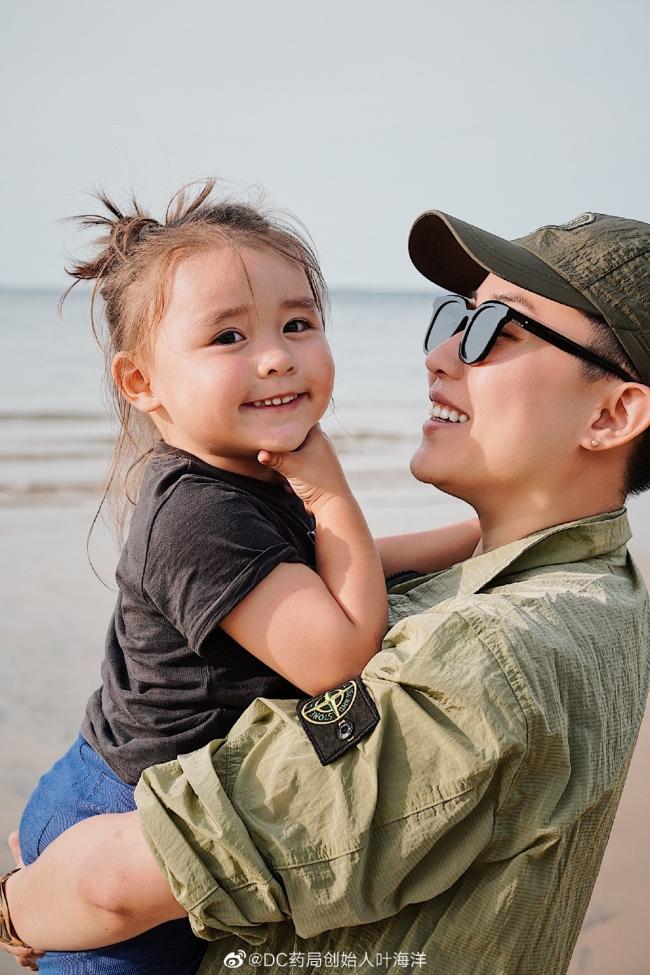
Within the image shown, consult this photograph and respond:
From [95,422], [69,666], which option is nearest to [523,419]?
[69,666]

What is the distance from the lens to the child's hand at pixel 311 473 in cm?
229

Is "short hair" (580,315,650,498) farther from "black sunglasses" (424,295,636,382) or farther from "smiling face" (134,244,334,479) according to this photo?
"smiling face" (134,244,334,479)

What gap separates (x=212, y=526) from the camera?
6.89 ft

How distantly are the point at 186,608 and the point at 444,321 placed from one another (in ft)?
3.82

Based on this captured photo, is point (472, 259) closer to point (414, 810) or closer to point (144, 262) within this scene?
point (144, 262)

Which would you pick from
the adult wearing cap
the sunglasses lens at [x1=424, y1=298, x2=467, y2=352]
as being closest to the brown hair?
the sunglasses lens at [x1=424, y1=298, x2=467, y2=352]

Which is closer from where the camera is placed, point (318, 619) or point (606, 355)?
point (318, 619)

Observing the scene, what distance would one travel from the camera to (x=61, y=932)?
205cm

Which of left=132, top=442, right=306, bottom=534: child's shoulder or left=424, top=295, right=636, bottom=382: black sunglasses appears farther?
left=424, top=295, right=636, bottom=382: black sunglasses

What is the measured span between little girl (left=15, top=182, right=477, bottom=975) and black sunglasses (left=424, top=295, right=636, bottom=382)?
14.7 inches

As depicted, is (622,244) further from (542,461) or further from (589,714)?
(589,714)

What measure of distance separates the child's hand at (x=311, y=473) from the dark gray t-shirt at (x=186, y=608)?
0.08m

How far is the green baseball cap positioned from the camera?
241 cm

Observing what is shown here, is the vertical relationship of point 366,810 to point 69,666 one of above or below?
Answer: above
